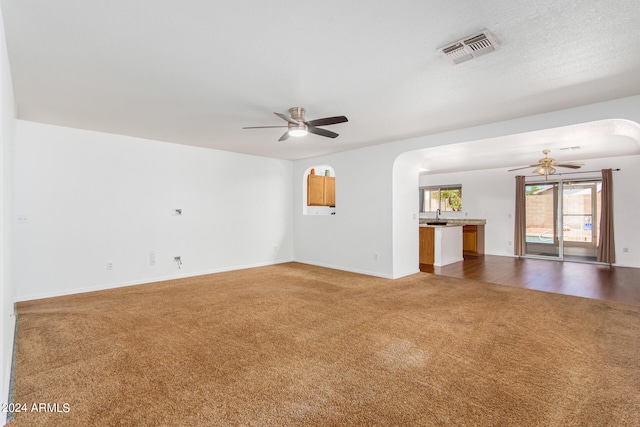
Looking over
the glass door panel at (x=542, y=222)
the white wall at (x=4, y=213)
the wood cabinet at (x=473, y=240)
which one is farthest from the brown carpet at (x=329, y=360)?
the wood cabinet at (x=473, y=240)

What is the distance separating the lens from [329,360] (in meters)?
2.46

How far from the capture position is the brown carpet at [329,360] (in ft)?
6.03

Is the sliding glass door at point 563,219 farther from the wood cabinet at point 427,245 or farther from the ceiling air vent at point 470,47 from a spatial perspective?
the ceiling air vent at point 470,47

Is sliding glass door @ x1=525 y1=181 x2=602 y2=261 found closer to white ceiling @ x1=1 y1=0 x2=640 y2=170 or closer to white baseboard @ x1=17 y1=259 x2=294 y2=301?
white ceiling @ x1=1 y1=0 x2=640 y2=170

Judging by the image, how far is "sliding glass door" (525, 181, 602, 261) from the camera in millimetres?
7098

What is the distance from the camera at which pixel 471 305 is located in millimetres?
3881

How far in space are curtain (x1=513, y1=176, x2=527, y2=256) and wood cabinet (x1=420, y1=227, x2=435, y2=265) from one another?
2.76 meters

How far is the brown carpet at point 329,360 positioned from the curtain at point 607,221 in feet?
12.3

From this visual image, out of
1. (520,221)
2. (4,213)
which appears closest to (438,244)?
(520,221)

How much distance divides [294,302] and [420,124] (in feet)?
9.66

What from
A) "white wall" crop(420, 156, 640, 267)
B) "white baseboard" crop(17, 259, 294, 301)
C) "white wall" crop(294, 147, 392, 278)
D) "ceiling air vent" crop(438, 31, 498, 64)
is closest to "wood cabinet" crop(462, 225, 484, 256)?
"white wall" crop(420, 156, 640, 267)

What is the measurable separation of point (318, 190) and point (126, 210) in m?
3.70

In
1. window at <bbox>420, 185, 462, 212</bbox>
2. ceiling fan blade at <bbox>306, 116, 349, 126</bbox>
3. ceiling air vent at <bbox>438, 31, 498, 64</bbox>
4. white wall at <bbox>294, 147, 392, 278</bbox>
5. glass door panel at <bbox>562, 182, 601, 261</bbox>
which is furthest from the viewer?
window at <bbox>420, 185, 462, 212</bbox>

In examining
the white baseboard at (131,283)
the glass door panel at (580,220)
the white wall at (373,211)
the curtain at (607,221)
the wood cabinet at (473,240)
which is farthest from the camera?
the wood cabinet at (473,240)
